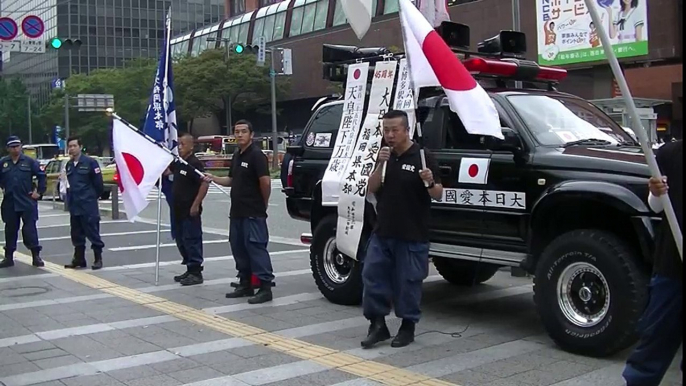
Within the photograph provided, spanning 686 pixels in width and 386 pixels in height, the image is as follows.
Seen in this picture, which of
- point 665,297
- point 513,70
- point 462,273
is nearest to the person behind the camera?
point 665,297

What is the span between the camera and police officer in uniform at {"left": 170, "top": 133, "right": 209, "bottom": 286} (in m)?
9.79

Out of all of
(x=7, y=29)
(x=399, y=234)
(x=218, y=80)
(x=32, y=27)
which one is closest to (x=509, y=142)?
(x=399, y=234)

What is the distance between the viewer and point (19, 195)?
11.4 meters

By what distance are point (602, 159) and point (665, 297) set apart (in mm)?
2046

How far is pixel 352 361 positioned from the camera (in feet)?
20.7

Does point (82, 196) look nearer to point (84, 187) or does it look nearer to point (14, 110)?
Answer: point (84, 187)

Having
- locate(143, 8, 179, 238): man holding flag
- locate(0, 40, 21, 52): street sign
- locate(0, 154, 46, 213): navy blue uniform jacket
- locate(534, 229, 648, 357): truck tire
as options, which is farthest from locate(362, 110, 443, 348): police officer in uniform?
locate(0, 40, 21, 52): street sign

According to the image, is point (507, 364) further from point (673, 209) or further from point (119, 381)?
point (119, 381)

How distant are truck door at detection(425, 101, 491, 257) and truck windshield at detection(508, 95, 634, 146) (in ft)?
1.60

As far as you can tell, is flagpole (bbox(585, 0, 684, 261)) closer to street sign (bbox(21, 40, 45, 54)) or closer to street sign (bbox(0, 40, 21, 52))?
street sign (bbox(0, 40, 21, 52))

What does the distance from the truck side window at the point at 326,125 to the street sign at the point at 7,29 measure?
10.9 meters

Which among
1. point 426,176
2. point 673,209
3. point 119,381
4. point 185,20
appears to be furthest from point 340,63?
point 185,20

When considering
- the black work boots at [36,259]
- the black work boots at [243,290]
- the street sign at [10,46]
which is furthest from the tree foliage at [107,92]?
the black work boots at [243,290]

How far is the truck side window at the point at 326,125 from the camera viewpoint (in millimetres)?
8906
